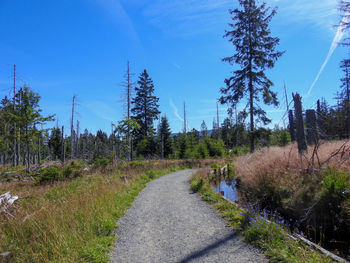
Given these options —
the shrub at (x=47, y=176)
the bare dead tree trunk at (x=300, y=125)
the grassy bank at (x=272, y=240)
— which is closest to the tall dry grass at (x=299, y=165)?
the bare dead tree trunk at (x=300, y=125)

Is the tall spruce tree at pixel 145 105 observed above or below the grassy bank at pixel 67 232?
above

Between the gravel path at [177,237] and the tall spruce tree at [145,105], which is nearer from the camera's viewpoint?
the gravel path at [177,237]

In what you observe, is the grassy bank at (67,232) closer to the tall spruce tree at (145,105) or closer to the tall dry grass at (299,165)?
the tall dry grass at (299,165)

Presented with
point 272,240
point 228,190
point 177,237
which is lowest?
point 228,190

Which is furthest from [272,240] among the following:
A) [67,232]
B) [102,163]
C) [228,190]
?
[102,163]

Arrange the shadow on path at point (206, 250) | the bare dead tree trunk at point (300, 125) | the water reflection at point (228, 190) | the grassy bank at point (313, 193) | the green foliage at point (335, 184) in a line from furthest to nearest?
the water reflection at point (228, 190), the bare dead tree trunk at point (300, 125), the green foliage at point (335, 184), the grassy bank at point (313, 193), the shadow on path at point (206, 250)

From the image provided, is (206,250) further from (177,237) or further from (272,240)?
(272,240)

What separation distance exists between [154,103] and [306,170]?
29852mm

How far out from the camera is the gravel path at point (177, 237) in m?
3.08

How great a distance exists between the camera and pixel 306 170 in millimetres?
5508

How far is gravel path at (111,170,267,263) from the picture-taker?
3.08 metres

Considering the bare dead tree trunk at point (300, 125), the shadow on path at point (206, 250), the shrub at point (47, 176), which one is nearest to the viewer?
the shadow on path at point (206, 250)

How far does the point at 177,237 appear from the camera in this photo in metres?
3.85

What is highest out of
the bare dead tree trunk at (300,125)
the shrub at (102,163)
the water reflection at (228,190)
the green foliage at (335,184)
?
the bare dead tree trunk at (300,125)
